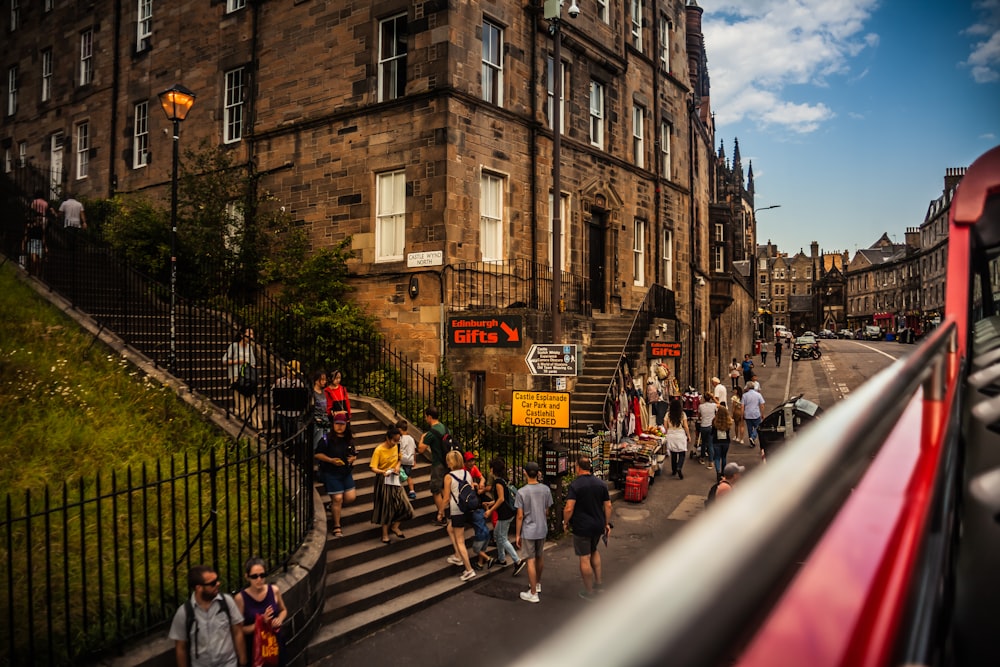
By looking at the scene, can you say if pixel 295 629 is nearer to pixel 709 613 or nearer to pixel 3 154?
pixel 709 613

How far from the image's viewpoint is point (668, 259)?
84.6 ft

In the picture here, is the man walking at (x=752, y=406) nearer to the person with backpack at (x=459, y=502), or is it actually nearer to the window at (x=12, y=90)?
the person with backpack at (x=459, y=502)

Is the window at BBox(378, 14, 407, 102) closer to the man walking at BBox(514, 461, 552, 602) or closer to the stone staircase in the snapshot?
the stone staircase

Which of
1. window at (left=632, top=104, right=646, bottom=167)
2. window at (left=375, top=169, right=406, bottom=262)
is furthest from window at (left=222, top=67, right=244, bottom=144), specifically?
window at (left=632, top=104, right=646, bottom=167)

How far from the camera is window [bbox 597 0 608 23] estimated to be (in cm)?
2142

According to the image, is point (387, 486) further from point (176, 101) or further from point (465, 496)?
point (176, 101)

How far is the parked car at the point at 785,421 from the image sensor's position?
565 inches

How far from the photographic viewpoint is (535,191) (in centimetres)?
1812

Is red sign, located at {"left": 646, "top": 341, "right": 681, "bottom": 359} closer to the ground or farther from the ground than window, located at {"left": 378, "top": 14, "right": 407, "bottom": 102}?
closer to the ground

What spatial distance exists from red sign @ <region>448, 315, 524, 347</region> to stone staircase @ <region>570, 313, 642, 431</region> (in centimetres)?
250

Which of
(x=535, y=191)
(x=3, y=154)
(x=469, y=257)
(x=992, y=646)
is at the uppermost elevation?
(x=3, y=154)

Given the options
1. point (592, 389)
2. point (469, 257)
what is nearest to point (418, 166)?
point (469, 257)

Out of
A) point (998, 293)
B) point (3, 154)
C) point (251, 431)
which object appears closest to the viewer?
point (998, 293)

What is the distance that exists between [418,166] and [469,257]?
8.63ft
